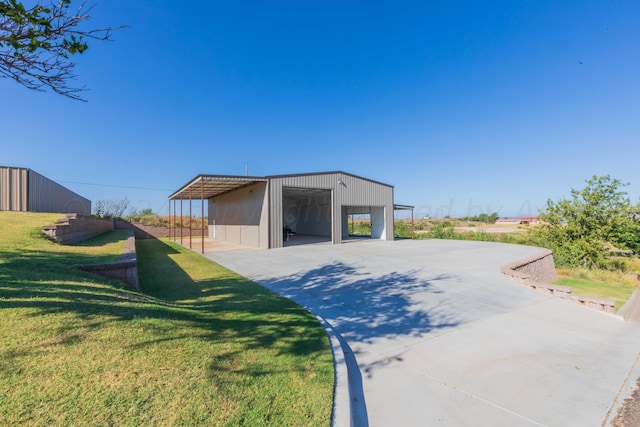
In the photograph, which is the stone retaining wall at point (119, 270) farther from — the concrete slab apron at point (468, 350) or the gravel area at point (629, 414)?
the gravel area at point (629, 414)

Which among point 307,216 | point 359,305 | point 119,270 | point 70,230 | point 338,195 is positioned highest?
point 338,195

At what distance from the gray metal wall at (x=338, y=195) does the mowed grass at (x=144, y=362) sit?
10300 mm

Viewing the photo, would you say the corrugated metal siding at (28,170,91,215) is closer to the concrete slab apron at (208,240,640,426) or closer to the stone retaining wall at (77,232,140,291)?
the stone retaining wall at (77,232,140,291)

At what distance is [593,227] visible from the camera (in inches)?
594

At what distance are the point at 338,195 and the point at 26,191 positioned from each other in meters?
14.1

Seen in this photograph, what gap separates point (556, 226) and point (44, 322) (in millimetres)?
21317

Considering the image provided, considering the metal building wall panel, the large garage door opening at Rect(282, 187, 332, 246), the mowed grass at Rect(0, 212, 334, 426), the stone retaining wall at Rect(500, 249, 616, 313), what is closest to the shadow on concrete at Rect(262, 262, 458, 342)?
the mowed grass at Rect(0, 212, 334, 426)

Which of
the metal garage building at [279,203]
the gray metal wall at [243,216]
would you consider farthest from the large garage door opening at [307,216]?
the gray metal wall at [243,216]

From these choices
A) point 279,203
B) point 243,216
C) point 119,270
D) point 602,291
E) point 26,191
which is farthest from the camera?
point 243,216

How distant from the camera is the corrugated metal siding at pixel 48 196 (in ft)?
39.9

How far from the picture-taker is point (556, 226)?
1644 cm

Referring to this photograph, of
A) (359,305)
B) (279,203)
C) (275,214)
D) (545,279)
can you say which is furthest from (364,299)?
(545,279)

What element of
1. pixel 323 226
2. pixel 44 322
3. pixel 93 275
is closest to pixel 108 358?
pixel 44 322

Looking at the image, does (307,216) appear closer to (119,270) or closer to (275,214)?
(275,214)
